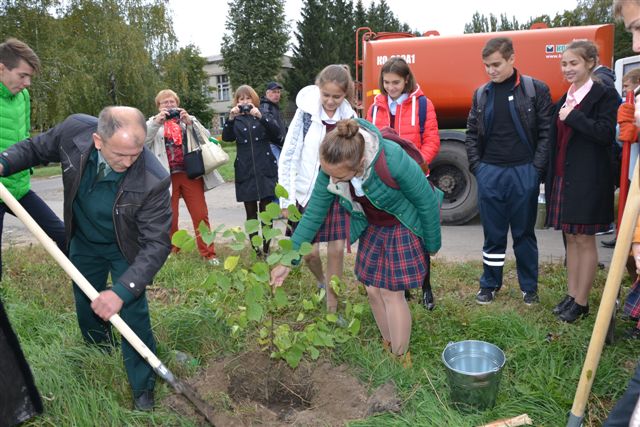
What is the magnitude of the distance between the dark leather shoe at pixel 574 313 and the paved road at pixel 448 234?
1504 millimetres

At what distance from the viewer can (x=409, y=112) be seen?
379 cm

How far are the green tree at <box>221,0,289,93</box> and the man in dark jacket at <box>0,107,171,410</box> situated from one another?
35671 millimetres

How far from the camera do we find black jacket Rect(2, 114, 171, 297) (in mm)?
2348

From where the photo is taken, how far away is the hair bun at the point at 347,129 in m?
2.37

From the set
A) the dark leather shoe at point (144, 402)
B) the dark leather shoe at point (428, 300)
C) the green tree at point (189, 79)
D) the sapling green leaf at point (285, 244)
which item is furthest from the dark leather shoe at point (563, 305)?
the green tree at point (189, 79)

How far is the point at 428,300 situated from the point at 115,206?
2.28 metres

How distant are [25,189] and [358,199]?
7.75ft

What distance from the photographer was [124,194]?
Result: 7.84 ft

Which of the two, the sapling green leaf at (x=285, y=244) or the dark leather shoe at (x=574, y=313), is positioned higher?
the sapling green leaf at (x=285, y=244)

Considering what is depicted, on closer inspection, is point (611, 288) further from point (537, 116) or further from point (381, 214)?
point (537, 116)

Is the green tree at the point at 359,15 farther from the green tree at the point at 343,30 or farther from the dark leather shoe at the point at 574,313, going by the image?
the dark leather shoe at the point at 574,313

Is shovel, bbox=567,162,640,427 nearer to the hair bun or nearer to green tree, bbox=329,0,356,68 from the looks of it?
the hair bun

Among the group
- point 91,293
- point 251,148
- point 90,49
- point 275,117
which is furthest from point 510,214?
point 90,49

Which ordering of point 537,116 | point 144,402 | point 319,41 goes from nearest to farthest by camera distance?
point 144,402
point 537,116
point 319,41
